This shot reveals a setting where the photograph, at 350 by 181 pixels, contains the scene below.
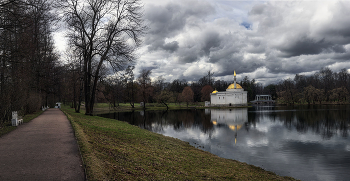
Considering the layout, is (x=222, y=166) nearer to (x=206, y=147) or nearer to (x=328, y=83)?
(x=206, y=147)

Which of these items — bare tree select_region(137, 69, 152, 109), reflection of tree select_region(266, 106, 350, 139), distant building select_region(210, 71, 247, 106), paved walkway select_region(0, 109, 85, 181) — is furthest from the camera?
distant building select_region(210, 71, 247, 106)

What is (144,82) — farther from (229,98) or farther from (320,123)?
(320,123)

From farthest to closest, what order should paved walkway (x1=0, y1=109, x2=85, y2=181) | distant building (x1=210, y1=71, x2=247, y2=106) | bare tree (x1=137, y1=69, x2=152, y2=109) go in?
distant building (x1=210, y1=71, x2=247, y2=106)
bare tree (x1=137, y1=69, x2=152, y2=109)
paved walkway (x1=0, y1=109, x2=85, y2=181)

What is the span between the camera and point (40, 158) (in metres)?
6.48

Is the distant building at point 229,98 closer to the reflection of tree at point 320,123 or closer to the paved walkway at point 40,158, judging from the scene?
the reflection of tree at point 320,123

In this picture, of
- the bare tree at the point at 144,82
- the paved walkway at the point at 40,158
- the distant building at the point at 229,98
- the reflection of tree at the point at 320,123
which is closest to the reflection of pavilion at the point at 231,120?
the reflection of tree at the point at 320,123

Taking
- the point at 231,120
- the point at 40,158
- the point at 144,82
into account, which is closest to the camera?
the point at 40,158

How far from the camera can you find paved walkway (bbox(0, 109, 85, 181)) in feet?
17.3

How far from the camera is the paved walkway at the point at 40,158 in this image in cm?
527

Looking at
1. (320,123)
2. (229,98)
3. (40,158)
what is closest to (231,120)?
(320,123)

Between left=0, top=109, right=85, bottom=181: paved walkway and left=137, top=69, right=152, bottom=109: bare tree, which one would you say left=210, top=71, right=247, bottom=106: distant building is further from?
left=0, top=109, right=85, bottom=181: paved walkway

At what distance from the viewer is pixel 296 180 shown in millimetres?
8359

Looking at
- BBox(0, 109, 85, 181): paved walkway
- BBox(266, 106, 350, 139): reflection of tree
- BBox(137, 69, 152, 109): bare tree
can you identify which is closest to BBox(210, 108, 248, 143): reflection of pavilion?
BBox(266, 106, 350, 139): reflection of tree

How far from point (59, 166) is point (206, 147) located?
34.0ft
